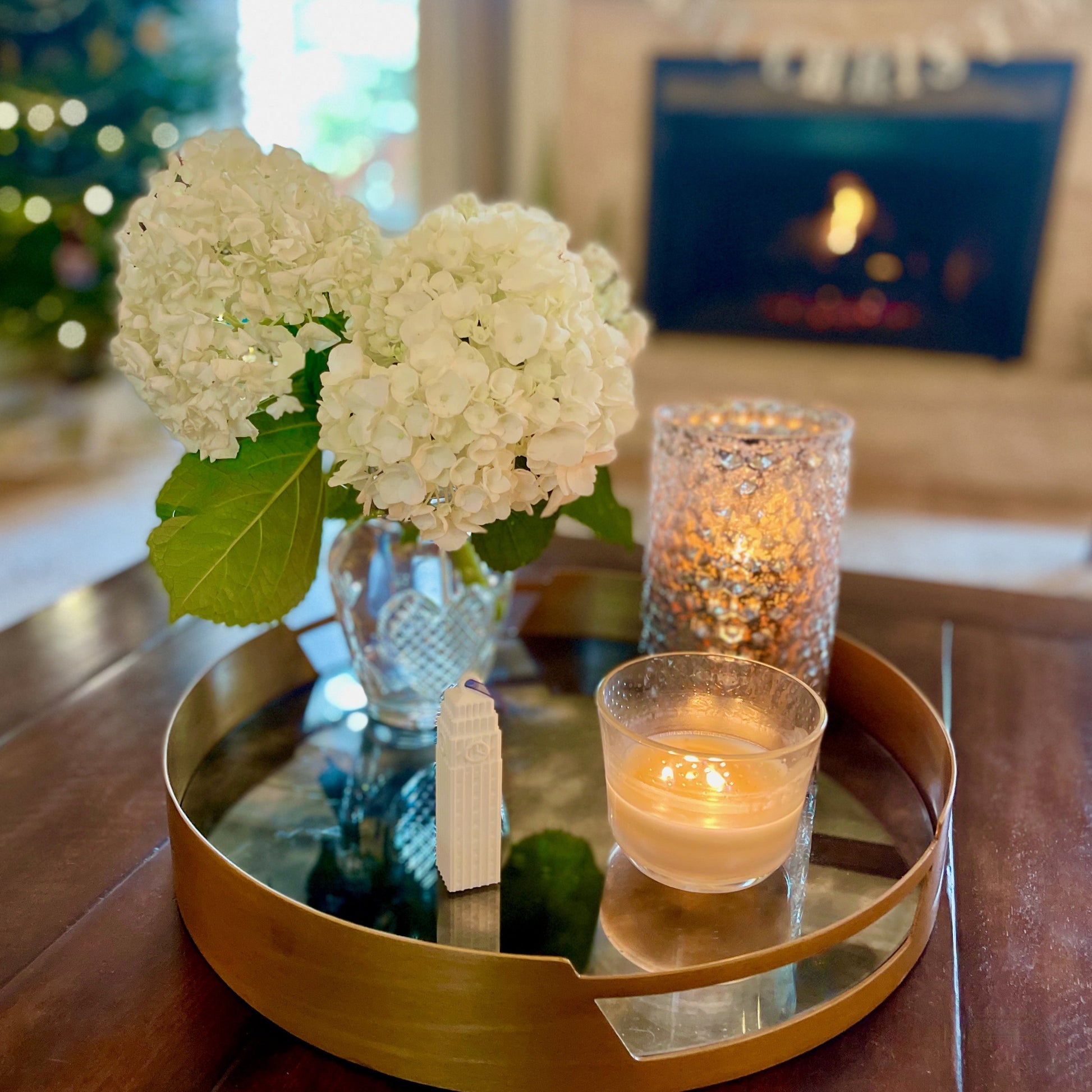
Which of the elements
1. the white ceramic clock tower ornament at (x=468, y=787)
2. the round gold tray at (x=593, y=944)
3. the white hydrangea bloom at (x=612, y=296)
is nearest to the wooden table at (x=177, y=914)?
the round gold tray at (x=593, y=944)

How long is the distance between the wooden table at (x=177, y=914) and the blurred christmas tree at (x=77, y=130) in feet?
7.95

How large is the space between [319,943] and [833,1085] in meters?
0.26

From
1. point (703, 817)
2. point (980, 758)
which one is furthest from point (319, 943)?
point (980, 758)

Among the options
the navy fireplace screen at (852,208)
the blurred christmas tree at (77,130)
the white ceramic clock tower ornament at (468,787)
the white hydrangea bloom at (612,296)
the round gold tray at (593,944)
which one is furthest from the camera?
the navy fireplace screen at (852,208)

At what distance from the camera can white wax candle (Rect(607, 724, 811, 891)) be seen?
57 cm

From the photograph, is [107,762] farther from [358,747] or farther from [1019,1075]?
[1019,1075]

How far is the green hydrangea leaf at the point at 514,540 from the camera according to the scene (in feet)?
2.27

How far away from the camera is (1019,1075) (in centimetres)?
50

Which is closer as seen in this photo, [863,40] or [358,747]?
[358,747]

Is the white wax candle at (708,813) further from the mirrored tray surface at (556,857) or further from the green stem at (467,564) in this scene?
the green stem at (467,564)

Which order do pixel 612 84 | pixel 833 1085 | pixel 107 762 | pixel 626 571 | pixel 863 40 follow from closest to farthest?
pixel 833 1085 → pixel 107 762 → pixel 626 571 → pixel 863 40 → pixel 612 84

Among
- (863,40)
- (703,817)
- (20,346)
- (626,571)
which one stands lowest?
(20,346)


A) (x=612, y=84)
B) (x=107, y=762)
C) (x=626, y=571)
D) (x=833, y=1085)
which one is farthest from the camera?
(x=612, y=84)

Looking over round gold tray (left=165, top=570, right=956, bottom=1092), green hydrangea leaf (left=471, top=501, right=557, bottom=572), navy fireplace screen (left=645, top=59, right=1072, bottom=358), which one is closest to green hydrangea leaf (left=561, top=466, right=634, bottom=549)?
green hydrangea leaf (left=471, top=501, right=557, bottom=572)
